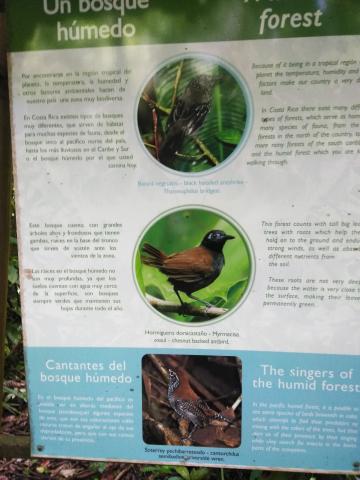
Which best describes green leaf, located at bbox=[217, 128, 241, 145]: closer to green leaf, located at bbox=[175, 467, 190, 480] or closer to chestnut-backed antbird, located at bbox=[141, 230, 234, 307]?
chestnut-backed antbird, located at bbox=[141, 230, 234, 307]

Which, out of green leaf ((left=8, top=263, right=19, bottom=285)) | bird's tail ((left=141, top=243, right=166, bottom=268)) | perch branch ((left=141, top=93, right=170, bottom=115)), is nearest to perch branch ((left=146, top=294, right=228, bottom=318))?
bird's tail ((left=141, top=243, right=166, bottom=268))

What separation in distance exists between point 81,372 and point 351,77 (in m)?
1.24

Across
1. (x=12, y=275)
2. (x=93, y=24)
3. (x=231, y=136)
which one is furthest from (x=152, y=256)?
(x=12, y=275)

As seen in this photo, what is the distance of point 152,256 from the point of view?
4.23 feet

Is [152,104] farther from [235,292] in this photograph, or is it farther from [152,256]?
[235,292]

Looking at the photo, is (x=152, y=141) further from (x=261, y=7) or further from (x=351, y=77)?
(x=351, y=77)

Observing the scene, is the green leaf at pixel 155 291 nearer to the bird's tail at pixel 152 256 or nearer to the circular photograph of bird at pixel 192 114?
the bird's tail at pixel 152 256

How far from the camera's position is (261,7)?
3.84 ft

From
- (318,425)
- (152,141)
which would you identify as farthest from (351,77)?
(318,425)

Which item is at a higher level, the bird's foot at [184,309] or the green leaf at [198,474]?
the bird's foot at [184,309]

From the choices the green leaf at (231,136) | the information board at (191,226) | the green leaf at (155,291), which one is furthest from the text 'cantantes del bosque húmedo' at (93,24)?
the green leaf at (155,291)

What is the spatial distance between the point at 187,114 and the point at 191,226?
1.13ft

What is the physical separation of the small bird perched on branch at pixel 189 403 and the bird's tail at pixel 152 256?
356 millimetres

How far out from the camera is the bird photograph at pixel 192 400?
1.31 m
